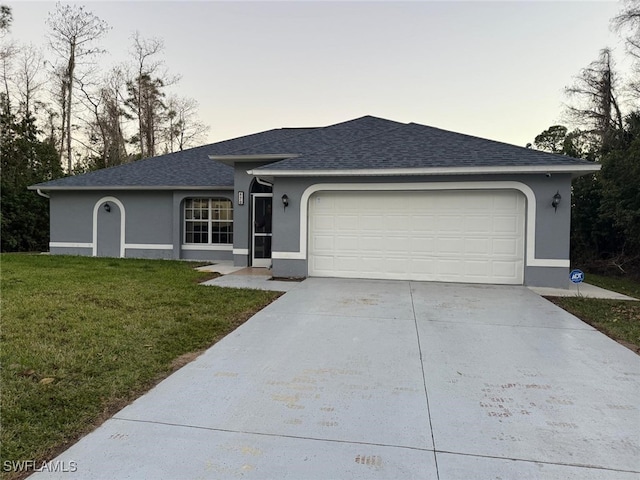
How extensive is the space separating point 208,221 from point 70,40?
19.6m

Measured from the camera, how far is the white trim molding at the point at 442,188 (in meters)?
8.51

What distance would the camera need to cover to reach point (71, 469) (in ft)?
7.51

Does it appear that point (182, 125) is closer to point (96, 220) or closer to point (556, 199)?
point (96, 220)

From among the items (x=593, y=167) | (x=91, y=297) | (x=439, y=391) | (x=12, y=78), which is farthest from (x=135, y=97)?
(x=439, y=391)

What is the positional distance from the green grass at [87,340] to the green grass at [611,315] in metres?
5.14

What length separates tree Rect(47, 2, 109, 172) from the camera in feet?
76.8

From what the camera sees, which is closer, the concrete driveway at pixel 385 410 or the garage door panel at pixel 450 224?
the concrete driveway at pixel 385 410

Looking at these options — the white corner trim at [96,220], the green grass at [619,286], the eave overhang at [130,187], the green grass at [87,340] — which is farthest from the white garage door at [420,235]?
the white corner trim at [96,220]

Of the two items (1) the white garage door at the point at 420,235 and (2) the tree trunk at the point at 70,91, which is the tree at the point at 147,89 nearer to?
(2) the tree trunk at the point at 70,91

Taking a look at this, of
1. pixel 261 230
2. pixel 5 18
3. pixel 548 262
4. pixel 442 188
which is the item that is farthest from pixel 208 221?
pixel 5 18

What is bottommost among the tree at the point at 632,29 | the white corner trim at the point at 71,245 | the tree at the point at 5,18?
the white corner trim at the point at 71,245

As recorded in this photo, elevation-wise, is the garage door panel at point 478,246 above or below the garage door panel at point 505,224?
below

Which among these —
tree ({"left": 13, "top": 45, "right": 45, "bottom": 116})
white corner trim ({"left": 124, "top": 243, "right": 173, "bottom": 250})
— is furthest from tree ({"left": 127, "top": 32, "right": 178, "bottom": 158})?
white corner trim ({"left": 124, "top": 243, "right": 173, "bottom": 250})

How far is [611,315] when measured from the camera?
6.33 meters
